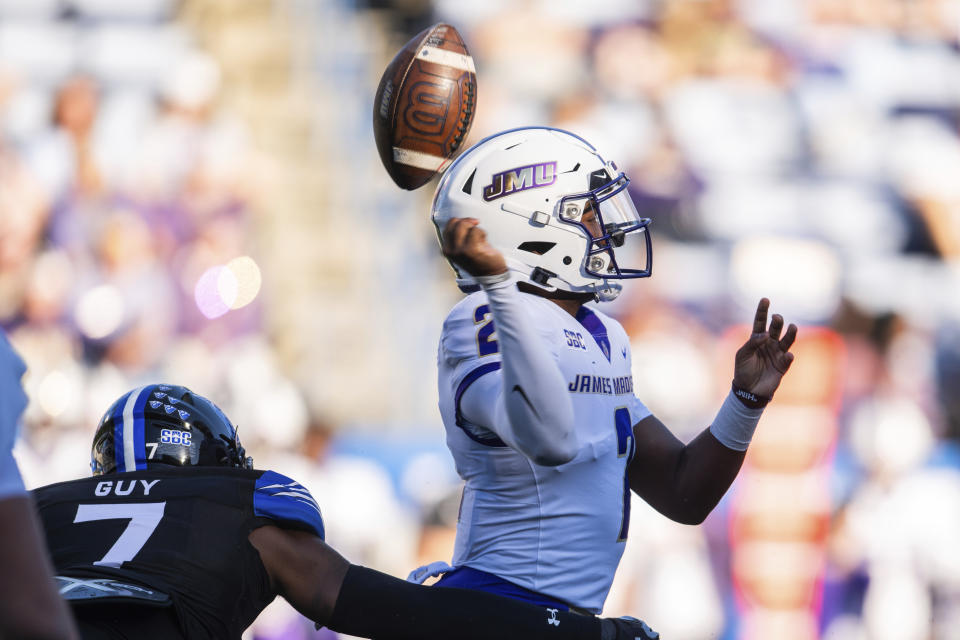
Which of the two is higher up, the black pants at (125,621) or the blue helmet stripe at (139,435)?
the blue helmet stripe at (139,435)

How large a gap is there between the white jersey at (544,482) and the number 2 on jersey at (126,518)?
2.16 ft

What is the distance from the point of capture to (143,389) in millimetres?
3217

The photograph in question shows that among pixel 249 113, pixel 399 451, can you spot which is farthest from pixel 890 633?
pixel 249 113

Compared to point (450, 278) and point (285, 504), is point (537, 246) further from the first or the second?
point (450, 278)

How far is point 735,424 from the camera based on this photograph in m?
3.14

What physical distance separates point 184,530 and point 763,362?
1.41m

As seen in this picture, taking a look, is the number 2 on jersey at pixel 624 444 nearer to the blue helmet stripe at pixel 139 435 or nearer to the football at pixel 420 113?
the football at pixel 420 113

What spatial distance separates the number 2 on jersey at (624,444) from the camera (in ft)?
9.40

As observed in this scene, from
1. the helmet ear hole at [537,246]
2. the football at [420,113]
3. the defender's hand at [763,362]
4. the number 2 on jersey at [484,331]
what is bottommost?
the defender's hand at [763,362]

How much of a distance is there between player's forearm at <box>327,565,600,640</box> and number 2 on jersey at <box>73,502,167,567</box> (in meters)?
0.43

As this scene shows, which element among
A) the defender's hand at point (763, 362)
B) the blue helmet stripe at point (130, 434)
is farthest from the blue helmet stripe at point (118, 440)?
the defender's hand at point (763, 362)

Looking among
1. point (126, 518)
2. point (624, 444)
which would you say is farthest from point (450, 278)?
point (126, 518)

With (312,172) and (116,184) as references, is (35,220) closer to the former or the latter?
(116,184)

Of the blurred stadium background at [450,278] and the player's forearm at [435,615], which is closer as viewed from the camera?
the player's forearm at [435,615]
